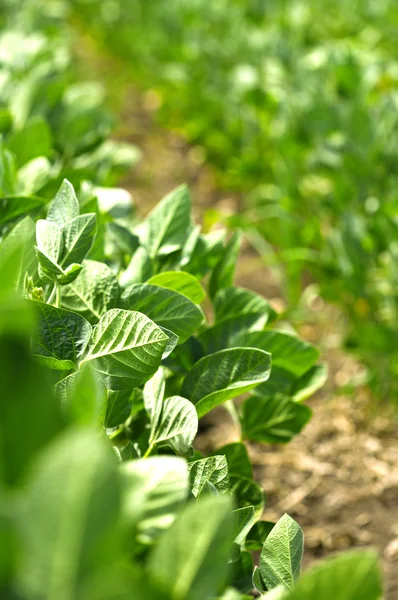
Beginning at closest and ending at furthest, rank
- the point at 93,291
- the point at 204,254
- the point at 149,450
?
the point at 149,450
the point at 93,291
the point at 204,254

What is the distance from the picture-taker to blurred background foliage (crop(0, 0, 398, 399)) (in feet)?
7.50

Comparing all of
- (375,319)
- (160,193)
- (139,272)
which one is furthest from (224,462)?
(160,193)

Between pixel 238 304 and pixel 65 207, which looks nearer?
pixel 65 207

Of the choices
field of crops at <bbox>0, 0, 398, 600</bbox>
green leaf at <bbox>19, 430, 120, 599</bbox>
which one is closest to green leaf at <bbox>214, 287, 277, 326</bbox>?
field of crops at <bbox>0, 0, 398, 600</bbox>

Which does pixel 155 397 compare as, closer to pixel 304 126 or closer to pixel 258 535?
pixel 258 535

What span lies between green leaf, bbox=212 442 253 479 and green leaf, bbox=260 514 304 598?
30cm

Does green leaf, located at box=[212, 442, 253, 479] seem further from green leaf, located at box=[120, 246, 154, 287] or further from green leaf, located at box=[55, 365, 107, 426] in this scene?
green leaf, located at box=[55, 365, 107, 426]

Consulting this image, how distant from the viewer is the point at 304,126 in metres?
2.79

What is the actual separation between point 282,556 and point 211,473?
0.12m

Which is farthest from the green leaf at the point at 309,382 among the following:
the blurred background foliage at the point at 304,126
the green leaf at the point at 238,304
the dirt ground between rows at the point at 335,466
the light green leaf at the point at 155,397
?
the blurred background foliage at the point at 304,126

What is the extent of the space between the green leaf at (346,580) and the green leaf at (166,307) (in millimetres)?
473

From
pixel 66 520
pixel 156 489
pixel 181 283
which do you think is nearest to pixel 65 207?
pixel 181 283

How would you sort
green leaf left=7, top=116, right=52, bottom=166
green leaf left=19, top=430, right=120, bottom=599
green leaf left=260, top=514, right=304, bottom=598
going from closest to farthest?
green leaf left=19, top=430, right=120, bottom=599 → green leaf left=260, top=514, right=304, bottom=598 → green leaf left=7, top=116, right=52, bottom=166

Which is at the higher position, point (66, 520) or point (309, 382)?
point (66, 520)
